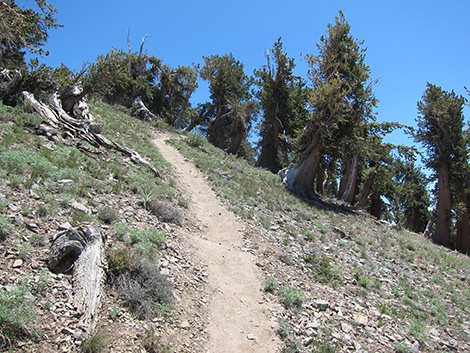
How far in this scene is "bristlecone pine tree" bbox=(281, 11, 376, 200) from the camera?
19.9 metres

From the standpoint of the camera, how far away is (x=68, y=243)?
5.34m

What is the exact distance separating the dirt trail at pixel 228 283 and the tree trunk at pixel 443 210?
22.3 metres

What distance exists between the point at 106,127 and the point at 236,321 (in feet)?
51.9

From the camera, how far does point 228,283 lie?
310 inches

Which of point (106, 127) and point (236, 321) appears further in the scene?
point (106, 127)

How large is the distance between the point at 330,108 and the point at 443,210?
15893 mm

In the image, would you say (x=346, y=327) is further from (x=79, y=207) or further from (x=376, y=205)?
(x=376, y=205)

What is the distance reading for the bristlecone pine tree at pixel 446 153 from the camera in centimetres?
2511

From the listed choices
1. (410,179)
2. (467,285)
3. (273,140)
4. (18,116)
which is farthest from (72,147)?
(410,179)

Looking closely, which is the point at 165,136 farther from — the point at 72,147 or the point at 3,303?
the point at 3,303

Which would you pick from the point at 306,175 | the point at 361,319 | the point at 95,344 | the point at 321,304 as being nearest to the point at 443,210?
the point at 306,175

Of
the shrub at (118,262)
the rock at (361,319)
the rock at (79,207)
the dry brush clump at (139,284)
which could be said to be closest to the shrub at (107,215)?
the rock at (79,207)

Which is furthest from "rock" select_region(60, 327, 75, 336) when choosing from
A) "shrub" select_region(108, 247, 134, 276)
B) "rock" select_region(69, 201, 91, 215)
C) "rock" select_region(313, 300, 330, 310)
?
"rock" select_region(313, 300, 330, 310)

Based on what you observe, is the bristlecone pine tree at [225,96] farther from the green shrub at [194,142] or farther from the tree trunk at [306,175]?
the tree trunk at [306,175]
